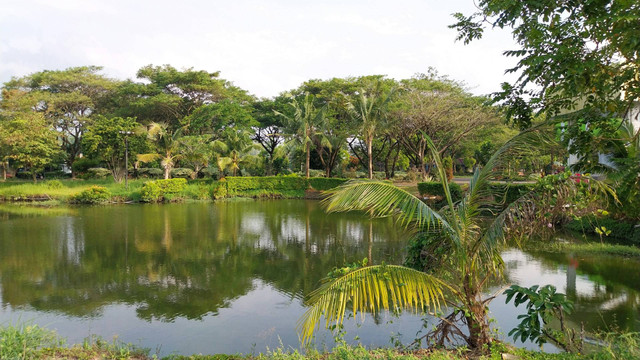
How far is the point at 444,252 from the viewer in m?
5.22

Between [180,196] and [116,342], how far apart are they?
61.8 ft

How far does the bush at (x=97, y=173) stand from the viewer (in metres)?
29.7

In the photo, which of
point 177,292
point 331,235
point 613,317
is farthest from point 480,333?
point 331,235

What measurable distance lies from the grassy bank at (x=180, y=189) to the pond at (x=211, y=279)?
723cm

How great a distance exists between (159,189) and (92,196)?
128 inches

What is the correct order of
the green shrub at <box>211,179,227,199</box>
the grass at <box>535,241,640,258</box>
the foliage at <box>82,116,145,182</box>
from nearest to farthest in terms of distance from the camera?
the grass at <box>535,241,640,258</box> → the green shrub at <box>211,179,227,199</box> → the foliage at <box>82,116,145,182</box>

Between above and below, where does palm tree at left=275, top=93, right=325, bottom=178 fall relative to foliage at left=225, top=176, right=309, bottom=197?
above

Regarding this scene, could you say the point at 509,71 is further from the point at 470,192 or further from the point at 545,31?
the point at 470,192

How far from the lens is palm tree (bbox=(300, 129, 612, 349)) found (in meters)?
4.14

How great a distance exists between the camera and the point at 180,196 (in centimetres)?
2336

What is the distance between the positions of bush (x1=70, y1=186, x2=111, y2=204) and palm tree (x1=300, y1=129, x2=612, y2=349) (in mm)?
20284

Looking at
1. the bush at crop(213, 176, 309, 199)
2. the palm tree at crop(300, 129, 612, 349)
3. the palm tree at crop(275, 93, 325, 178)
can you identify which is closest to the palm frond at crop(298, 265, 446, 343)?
the palm tree at crop(300, 129, 612, 349)

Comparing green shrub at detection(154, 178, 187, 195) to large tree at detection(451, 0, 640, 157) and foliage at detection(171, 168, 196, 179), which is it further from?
large tree at detection(451, 0, 640, 157)

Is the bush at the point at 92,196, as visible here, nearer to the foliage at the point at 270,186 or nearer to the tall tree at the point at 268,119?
the foliage at the point at 270,186
